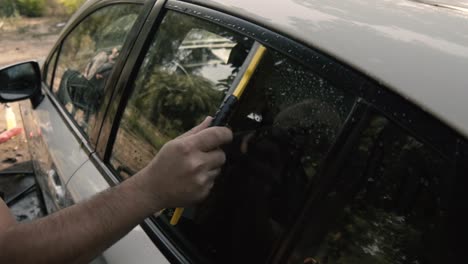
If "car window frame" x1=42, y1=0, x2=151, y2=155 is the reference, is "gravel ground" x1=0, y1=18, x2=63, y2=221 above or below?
below

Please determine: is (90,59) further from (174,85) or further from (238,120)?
(238,120)

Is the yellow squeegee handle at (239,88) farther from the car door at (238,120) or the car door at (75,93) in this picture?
the car door at (75,93)

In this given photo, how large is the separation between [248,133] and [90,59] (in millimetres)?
1614

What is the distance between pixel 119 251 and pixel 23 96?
1.84 m

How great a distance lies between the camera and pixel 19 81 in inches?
118

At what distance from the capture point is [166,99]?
1.86 meters

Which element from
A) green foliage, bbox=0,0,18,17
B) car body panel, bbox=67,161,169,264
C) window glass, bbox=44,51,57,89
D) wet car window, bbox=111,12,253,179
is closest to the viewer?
car body panel, bbox=67,161,169,264

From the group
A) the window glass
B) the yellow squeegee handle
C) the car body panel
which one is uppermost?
the yellow squeegee handle

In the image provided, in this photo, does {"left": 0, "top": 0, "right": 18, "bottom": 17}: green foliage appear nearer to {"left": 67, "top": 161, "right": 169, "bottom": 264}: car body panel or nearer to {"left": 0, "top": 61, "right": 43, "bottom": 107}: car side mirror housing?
{"left": 0, "top": 61, "right": 43, "bottom": 107}: car side mirror housing

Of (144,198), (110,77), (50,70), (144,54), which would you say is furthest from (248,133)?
(50,70)

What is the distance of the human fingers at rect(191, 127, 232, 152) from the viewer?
3.90 feet

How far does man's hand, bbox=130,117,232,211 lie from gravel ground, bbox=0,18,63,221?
194cm

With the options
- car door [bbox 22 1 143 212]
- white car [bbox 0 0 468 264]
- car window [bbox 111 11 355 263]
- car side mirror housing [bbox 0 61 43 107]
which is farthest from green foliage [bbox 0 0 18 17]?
car window [bbox 111 11 355 263]

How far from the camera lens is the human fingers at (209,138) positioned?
3.90 ft
